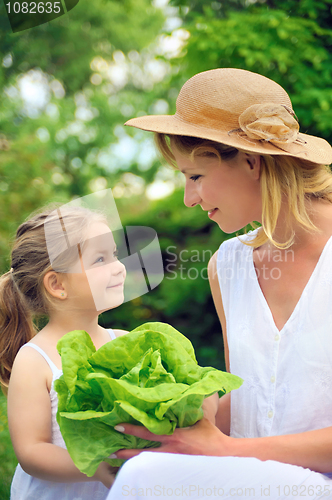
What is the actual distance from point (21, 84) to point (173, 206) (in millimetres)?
6363

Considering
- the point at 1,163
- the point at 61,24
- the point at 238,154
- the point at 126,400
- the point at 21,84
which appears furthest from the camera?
the point at 61,24

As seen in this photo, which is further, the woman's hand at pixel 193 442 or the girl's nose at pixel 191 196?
the girl's nose at pixel 191 196

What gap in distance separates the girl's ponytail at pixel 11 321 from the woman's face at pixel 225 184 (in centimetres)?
83

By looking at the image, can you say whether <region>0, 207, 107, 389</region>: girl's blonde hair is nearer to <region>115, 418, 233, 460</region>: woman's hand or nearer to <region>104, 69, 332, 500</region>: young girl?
<region>104, 69, 332, 500</region>: young girl

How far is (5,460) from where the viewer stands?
2.76 m

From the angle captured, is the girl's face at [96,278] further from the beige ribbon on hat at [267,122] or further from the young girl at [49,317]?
the beige ribbon on hat at [267,122]

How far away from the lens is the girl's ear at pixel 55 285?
1841 millimetres

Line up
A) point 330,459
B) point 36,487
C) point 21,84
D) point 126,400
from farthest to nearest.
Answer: point 21,84 → point 36,487 → point 330,459 → point 126,400

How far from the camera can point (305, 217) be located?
1.81 m

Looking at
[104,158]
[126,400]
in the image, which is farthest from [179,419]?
[104,158]

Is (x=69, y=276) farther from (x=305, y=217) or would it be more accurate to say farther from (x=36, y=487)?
(x=305, y=217)

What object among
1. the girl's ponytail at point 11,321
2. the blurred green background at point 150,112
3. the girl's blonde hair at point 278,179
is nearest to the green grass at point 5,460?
the blurred green background at point 150,112

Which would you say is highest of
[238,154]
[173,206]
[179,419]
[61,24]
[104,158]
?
[61,24]

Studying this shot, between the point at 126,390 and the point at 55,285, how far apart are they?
743 mm
